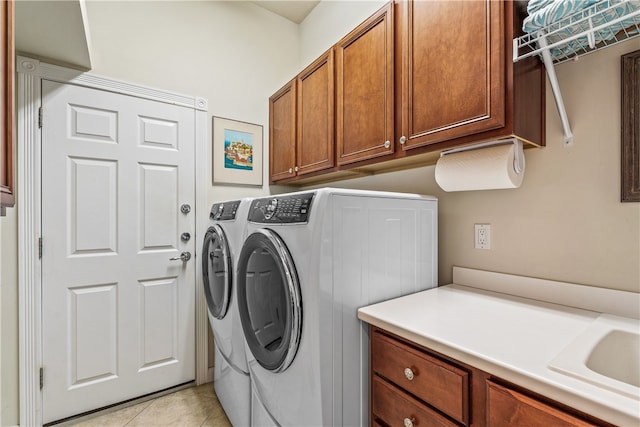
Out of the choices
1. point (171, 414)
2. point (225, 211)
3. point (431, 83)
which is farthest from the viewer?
point (171, 414)

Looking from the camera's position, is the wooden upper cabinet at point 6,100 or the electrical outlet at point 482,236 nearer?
the wooden upper cabinet at point 6,100

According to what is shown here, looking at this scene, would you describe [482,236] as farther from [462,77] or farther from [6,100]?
[6,100]

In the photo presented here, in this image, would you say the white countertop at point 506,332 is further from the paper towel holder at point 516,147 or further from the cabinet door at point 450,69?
the cabinet door at point 450,69

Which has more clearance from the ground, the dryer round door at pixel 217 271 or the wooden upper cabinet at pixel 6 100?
the wooden upper cabinet at pixel 6 100

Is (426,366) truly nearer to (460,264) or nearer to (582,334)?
(582,334)

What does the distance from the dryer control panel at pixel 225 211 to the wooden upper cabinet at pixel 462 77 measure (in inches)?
35.8

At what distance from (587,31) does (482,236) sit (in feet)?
2.79

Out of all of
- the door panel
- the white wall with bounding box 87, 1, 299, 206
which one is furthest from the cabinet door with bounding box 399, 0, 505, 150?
the door panel

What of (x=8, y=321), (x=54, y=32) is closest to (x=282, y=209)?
(x=54, y=32)

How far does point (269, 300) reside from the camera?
1220mm

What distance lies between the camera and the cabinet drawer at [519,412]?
24.0 inches

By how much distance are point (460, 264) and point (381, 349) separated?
0.71 m

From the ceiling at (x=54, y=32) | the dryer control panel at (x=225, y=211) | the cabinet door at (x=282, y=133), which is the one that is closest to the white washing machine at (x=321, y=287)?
the dryer control panel at (x=225, y=211)

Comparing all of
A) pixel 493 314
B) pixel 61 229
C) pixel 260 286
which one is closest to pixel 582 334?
pixel 493 314
